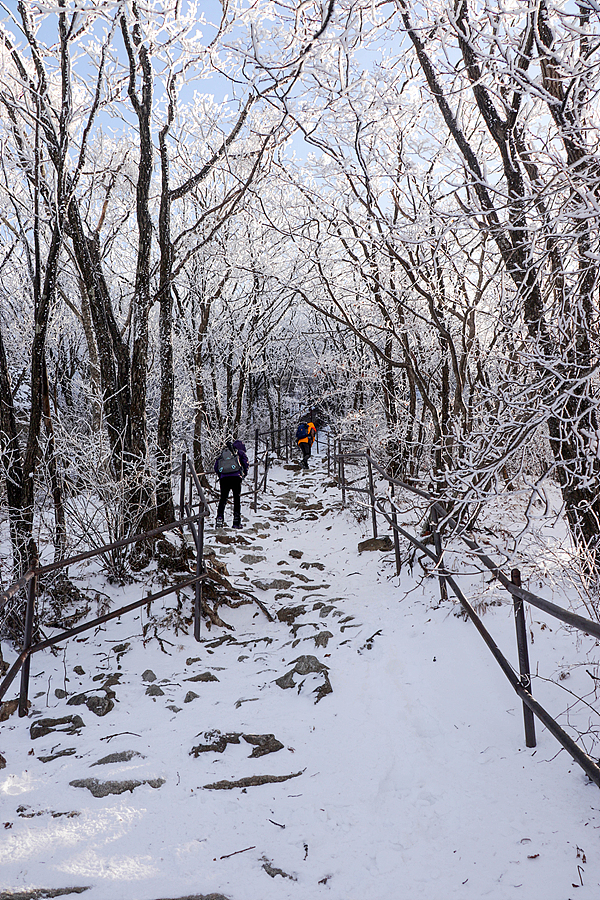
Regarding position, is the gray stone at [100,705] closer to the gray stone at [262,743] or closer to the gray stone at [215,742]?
the gray stone at [215,742]

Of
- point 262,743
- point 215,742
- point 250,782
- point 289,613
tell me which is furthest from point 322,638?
point 250,782

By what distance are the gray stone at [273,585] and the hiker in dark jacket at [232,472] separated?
109 inches

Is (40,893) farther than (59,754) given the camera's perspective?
No

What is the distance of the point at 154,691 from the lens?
397 cm

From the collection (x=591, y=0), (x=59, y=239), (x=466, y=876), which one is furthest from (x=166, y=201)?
(x=466, y=876)

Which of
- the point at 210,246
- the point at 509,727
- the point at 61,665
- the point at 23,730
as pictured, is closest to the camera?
the point at 509,727

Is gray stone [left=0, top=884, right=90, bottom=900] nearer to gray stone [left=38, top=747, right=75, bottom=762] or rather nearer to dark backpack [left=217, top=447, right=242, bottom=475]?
gray stone [left=38, top=747, right=75, bottom=762]

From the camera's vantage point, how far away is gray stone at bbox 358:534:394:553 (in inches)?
279

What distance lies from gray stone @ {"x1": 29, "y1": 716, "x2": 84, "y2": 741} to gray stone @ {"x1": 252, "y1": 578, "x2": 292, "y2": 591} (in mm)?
3008

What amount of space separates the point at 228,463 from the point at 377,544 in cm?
322

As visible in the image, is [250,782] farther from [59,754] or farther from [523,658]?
[523,658]

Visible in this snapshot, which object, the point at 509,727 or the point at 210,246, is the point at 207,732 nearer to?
the point at 509,727

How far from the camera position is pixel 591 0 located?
206 centimetres

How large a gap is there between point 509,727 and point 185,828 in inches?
74.5
